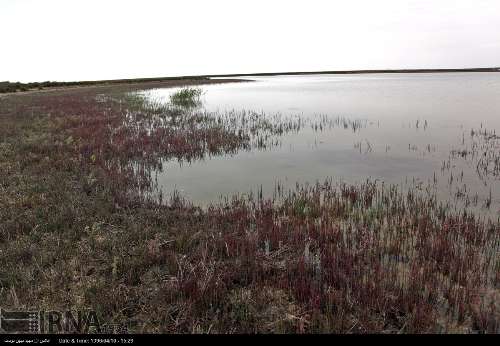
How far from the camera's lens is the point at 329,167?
12.7 meters

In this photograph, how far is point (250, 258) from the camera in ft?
18.7

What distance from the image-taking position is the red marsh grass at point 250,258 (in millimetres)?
4402

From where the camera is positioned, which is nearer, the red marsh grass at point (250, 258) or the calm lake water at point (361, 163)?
the red marsh grass at point (250, 258)

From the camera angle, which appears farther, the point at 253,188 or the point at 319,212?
the point at 253,188

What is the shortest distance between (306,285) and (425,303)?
160 cm

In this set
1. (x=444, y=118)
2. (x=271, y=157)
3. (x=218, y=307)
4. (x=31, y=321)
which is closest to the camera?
(x=31, y=321)

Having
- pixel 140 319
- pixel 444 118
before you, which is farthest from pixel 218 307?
pixel 444 118

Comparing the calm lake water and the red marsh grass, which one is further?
the calm lake water

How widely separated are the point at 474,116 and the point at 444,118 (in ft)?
8.09

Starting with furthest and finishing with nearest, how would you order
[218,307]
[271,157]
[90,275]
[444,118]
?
[444,118]
[271,157]
[90,275]
[218,307]

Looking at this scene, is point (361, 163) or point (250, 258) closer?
point (250, 258)

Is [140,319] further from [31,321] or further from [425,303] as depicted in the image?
[425,303]

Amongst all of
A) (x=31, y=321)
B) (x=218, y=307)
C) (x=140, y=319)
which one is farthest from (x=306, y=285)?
(x=31, y=321)

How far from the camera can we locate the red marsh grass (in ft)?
14.4
